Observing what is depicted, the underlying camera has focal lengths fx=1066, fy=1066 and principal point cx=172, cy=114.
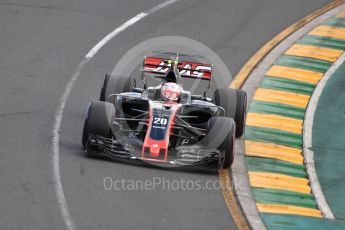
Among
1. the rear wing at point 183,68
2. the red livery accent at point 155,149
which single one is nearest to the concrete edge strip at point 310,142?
the rear wing at point 183,68

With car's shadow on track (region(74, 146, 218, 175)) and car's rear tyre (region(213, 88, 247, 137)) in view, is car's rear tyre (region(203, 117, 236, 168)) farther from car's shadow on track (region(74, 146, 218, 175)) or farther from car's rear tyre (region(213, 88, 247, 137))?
car's rear tyre (region(213, 88, 247, 137))

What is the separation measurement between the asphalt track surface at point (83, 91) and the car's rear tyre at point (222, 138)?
0.43m

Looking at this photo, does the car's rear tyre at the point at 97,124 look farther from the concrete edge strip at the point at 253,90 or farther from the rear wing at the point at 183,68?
the rear wing at the point at 183,68

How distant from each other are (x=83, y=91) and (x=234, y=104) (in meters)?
3.78

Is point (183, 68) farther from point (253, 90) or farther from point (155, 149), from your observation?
point (253, 90)

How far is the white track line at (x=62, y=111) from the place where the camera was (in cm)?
1542

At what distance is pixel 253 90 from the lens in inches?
899

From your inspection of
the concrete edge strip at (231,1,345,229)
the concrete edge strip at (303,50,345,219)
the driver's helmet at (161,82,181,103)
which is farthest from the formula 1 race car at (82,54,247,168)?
the concrete edge strip at (303,50,345,219)

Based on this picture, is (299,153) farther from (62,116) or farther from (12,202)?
(12,202)

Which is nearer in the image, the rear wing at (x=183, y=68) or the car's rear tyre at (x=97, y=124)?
the car's rear tyre at (x=97, y=124)

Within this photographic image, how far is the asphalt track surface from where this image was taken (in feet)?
51.1

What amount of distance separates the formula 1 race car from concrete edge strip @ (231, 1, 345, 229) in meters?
0.40

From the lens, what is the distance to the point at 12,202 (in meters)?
15.4

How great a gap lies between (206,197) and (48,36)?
9.65 meters
